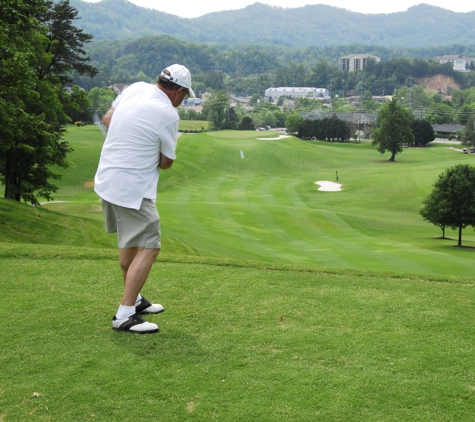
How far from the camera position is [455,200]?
118 feet

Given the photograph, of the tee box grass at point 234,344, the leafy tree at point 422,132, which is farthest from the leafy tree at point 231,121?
the tee box grass at point 234,344

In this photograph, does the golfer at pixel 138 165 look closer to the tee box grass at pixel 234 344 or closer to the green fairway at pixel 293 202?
the tee box grass at pixel 234 344

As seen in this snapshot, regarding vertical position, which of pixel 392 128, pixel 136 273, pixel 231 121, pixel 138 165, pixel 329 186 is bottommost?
pixel 329 186

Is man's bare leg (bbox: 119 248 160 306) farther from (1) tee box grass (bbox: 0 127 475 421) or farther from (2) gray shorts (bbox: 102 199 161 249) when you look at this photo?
(1) tee box grass (bbox: 0 127 475 421)

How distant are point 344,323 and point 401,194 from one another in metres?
54.1

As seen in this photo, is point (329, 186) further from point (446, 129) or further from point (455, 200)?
point (446, 129)

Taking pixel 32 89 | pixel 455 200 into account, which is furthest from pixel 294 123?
pixel 32 89

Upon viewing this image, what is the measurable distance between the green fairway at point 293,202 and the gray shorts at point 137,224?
17.9 metres

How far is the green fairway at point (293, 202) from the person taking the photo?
28.0 metres

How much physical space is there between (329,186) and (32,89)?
41.2 meters

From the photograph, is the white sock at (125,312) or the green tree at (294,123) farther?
the green tree at (294,123)

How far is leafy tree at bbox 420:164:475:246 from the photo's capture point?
35.5 meters

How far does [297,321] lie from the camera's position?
6320 mm

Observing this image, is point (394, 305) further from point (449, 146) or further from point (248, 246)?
point (449, 146)
